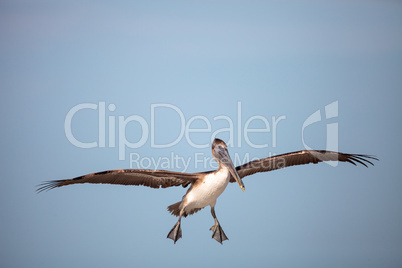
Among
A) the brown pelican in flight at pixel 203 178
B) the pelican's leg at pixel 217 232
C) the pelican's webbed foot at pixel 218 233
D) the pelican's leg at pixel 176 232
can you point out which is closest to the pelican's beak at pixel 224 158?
the brown pelican in flight at pixel 203 178

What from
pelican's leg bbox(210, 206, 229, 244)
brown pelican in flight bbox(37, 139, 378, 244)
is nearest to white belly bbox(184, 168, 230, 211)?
brown pelican in flight bbox(37, 139, 378, 244)

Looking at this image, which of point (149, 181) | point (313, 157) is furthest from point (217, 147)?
point (313, 157)

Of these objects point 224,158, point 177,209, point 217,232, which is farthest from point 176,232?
point 224,158

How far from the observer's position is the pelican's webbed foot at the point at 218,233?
13139mm

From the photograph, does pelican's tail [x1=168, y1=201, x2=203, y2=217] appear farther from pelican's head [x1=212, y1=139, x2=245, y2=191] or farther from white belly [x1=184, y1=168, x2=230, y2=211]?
pelican's head [x1=212, y1=139, x2=245, y2=191]

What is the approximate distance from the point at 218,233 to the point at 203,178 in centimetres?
157

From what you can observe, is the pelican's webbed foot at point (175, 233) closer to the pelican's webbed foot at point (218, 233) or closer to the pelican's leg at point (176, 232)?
the pelican's leg at point (176, 232)

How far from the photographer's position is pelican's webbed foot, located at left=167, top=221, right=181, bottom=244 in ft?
40.9

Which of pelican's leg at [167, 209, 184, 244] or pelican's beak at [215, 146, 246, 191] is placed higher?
pelican's beak at [215, 146, 246, 191]

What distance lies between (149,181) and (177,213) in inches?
35.0

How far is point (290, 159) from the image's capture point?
13367 millimetres

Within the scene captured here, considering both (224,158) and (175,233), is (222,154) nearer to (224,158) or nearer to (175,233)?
(224,158)

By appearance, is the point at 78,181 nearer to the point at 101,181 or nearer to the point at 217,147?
the point at 101,181

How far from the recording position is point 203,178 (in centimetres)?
1222
